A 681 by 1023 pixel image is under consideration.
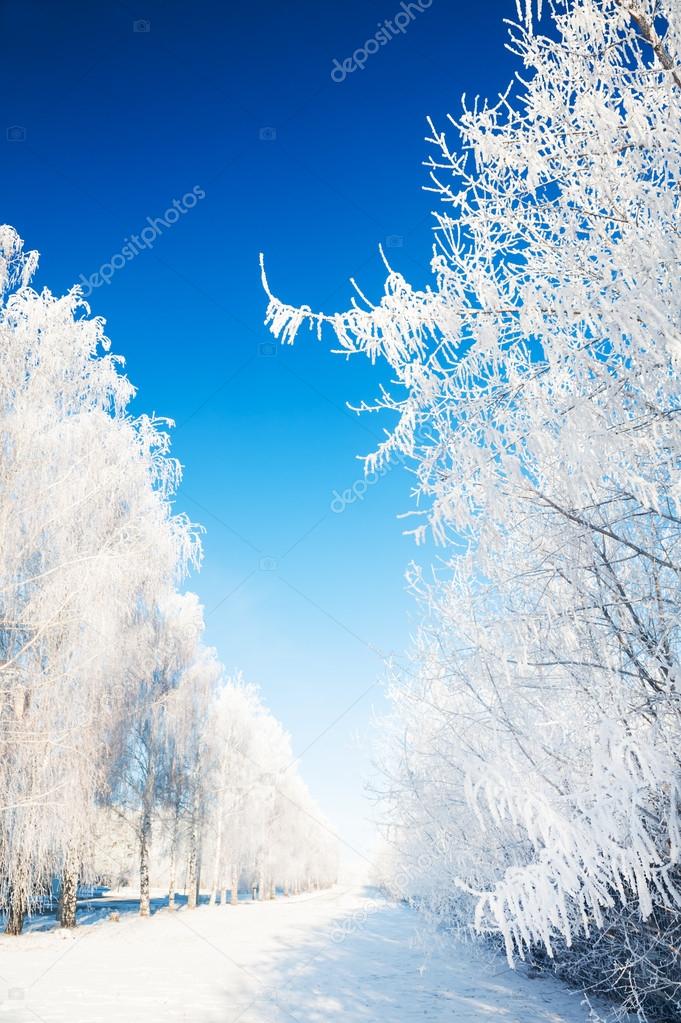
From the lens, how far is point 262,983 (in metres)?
7.49

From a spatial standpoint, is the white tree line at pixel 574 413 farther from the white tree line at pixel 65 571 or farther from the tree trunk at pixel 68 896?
the tree trunk at pixel 68 896

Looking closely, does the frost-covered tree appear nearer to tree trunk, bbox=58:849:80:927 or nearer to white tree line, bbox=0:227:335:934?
white tree line, bbox=0:227:335:934

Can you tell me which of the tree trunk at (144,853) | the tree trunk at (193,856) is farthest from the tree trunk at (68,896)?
the tree trunk at (193,856)

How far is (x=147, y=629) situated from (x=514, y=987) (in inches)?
357

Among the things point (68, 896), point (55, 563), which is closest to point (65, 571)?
point (55, 563)

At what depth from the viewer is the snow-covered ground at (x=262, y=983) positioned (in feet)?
19.1

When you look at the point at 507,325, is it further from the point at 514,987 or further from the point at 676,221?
the point at 514,987

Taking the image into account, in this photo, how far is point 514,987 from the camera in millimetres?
7480

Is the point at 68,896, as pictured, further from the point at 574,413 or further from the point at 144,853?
the point at 574,413

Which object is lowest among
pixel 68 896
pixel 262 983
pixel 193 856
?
pixel 193 856

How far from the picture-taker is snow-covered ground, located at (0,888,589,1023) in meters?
5.82

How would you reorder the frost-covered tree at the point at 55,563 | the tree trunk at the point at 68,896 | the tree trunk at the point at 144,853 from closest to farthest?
1. the frost-covered tree at the point at 55,563
2. the tree trunk at the point at 68,896
3. the tree trunk at the point at 144,853

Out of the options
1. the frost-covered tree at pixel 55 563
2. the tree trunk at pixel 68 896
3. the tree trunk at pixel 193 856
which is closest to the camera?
the frost-covered tree at pixel 55 563

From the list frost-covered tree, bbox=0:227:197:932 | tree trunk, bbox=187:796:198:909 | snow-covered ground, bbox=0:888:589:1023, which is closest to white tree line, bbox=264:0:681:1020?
snow-covered ground, bbox=0:888:589:1023
